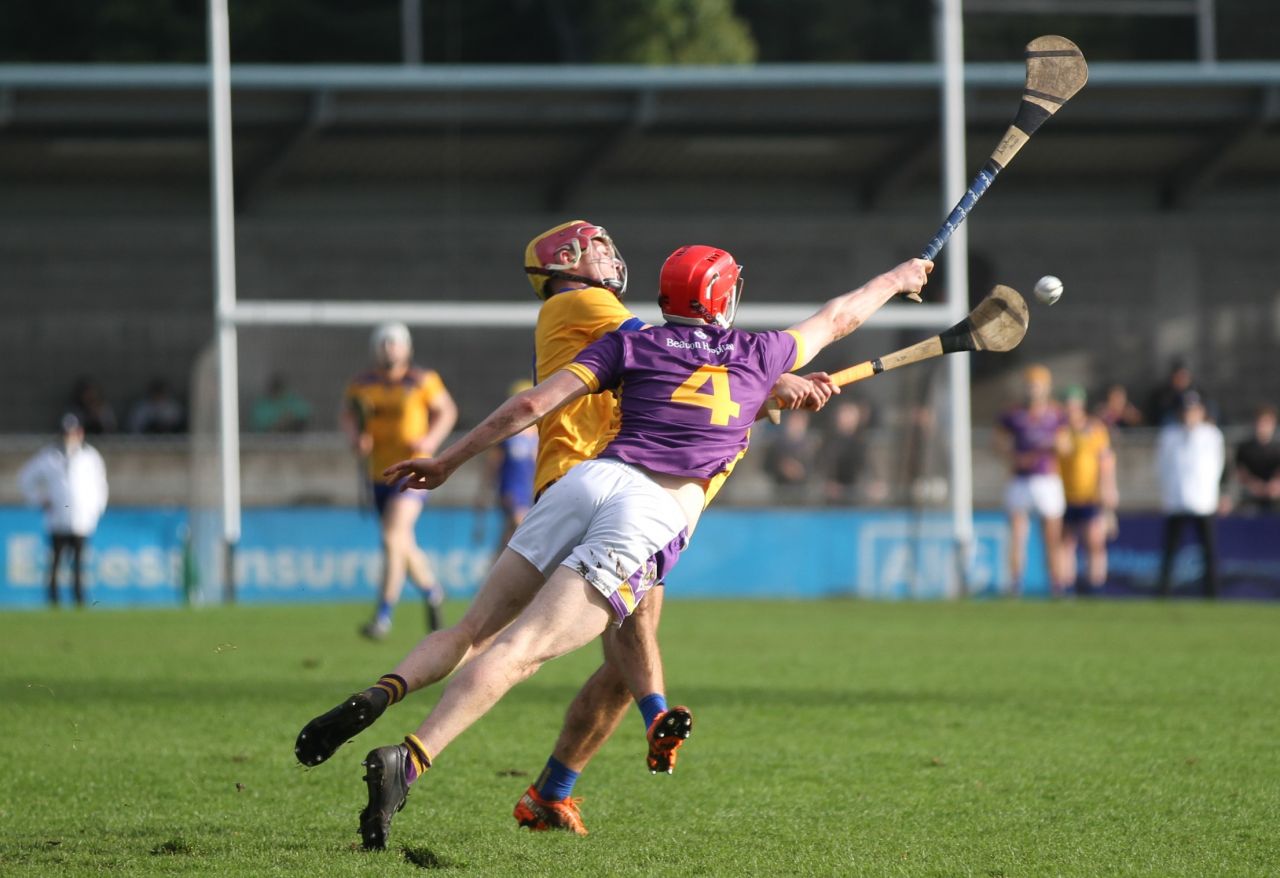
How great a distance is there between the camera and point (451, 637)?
18.1 ft

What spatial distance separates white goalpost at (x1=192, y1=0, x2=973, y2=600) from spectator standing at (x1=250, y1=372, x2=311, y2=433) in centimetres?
38

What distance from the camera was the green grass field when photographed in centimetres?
546

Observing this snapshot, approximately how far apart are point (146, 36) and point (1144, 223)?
1836 centimetres

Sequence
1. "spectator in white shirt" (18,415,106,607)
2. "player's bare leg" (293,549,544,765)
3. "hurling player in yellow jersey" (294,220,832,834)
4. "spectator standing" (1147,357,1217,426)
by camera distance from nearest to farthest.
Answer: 1. "player's bare leg" (293,549,544,765)
2. "hurling player in yellow jersey" (294,220,832,834)
3. "spectator in white shirt" (18,415,106,607)
4. "spectator standing" (1147,357,1217,426)

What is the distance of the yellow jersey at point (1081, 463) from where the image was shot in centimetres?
1948

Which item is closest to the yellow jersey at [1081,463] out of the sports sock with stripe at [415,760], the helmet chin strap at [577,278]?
the helmet chin strap at [577,278]

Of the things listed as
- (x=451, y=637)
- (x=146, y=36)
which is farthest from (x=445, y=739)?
(x=146, y=36)

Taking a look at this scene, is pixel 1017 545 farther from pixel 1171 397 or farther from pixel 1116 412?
pixel 1171 397

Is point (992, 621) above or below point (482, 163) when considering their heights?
below

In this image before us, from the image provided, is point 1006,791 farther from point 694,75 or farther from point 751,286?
point 751,286

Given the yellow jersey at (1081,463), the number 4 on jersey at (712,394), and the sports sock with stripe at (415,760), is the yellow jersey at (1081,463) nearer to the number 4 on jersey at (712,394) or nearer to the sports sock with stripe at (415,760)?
the number 4 on jersey at (712,394)

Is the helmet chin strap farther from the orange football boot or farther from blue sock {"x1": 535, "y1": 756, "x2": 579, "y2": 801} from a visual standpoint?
the orange football boot

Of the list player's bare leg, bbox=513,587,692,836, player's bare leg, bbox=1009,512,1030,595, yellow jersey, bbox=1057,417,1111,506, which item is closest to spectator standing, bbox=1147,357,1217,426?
yellow jersey, bbox=1057,417,1111,506

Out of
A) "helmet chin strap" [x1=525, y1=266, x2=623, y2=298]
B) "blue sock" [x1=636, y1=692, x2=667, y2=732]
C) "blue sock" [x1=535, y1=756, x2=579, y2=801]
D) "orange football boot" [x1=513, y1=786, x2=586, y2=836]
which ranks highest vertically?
"helmet chin strap" [x1=525, y1=266, x2=623, y2=298]
